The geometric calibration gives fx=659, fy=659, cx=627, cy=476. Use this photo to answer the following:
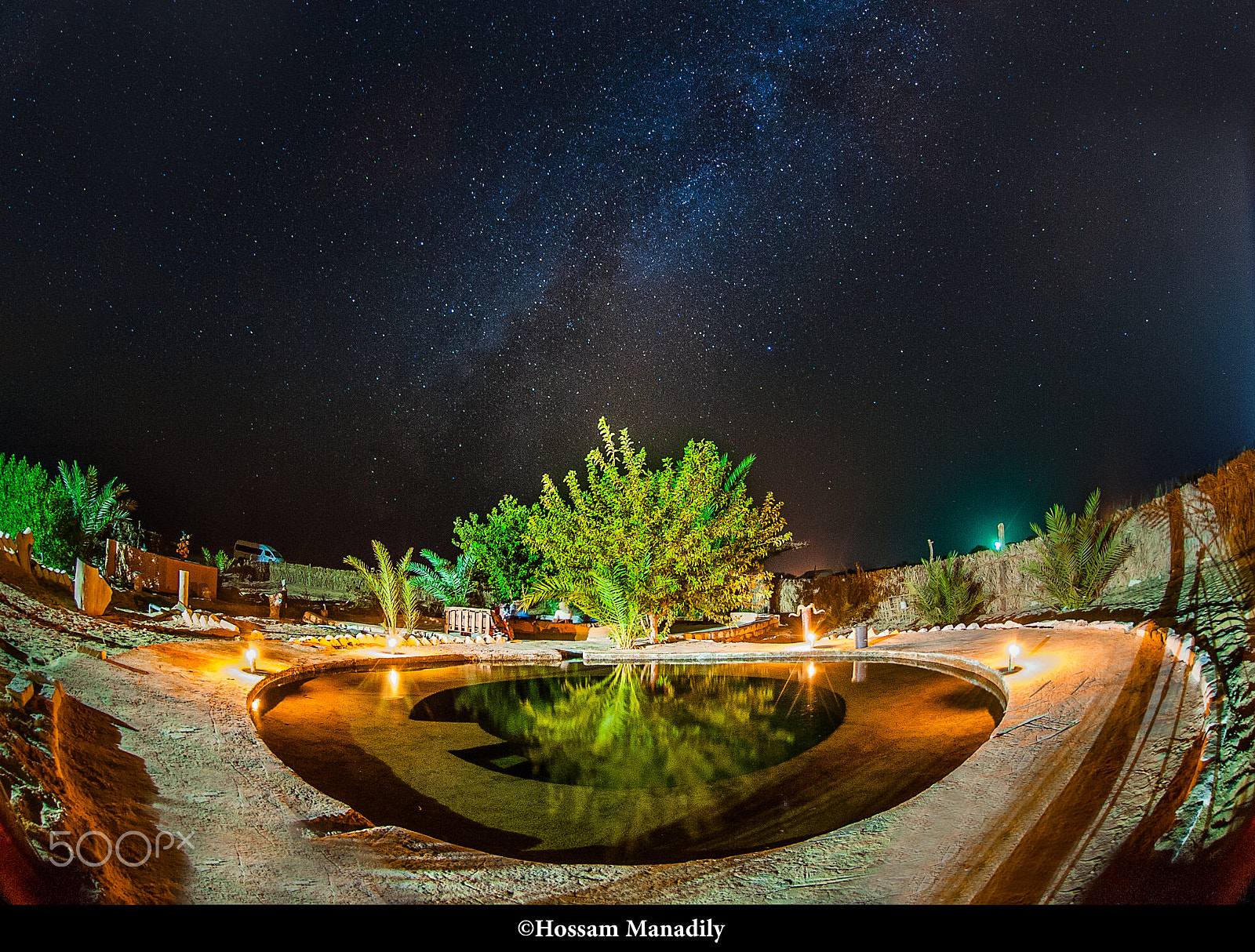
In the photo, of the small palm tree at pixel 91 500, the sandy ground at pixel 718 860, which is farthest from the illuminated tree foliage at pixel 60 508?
the sandy ground at pixel 718 860

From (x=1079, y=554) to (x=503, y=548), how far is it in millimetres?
11846

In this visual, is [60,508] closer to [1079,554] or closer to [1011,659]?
[1011,659]

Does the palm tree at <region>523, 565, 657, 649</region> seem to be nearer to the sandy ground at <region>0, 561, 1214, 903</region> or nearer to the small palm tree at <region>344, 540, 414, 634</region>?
the small palm tree at <region>344, 540, 414, 634</region>

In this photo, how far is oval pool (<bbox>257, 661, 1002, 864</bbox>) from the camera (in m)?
3.56

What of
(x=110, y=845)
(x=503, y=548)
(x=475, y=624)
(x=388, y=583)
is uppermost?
(x=503, y=548)

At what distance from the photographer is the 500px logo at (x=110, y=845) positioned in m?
2.51

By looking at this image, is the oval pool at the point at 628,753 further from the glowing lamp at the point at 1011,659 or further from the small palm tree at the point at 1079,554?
the small palm tree at the point at 1079,554

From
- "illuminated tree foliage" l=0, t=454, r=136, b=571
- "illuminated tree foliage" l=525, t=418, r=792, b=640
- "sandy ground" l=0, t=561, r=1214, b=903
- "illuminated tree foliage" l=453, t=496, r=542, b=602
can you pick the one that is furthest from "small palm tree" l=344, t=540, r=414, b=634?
"sandy ground" l=0, t=561, r=1214, b=903

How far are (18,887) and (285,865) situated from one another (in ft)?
2.75

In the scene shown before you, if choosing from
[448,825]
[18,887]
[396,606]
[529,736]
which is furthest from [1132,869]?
[396,606]

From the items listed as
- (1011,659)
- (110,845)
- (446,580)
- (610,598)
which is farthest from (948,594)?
(110,845)

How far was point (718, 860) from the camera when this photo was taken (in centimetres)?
275
